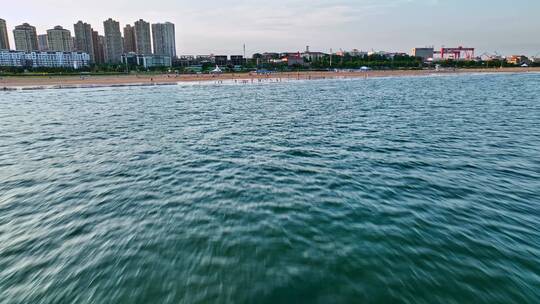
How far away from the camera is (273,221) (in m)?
11.5

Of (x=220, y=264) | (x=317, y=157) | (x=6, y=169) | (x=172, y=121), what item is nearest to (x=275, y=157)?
(x=317, y=157)

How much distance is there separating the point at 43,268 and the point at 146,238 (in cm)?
288

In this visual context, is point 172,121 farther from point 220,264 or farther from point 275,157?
point 220,264

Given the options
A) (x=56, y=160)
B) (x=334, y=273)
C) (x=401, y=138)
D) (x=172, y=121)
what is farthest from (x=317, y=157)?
(x=172, y=121)

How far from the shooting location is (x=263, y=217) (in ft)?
38.9

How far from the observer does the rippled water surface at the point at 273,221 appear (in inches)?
318

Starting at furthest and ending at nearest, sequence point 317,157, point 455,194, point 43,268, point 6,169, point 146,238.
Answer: point 317,157, point 6,169, point 455,194, point 146,238, point 43,268

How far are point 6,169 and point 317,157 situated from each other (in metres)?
18.9

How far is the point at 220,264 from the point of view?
9.02 meters

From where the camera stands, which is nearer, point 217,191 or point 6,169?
point 217,191

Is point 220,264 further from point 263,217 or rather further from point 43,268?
point 43,268

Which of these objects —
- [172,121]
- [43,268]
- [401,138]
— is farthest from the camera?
[172,121]

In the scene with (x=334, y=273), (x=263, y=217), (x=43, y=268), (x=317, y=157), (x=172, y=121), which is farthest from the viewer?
(x=172, y=121)

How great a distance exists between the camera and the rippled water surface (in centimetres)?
809
